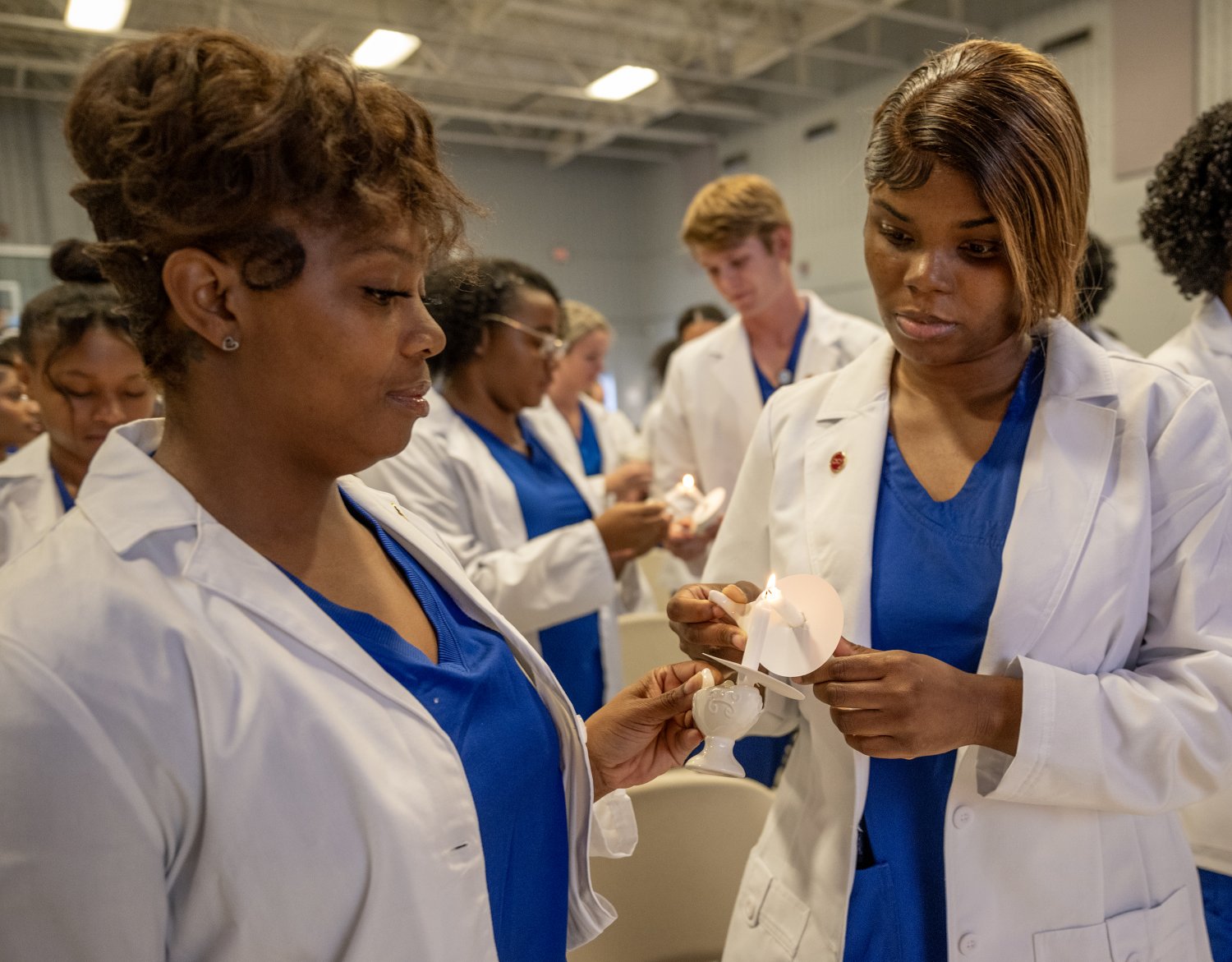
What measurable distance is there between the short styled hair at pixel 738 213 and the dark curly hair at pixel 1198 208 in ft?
4.62

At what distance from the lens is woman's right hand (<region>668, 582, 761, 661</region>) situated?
3.97 feet

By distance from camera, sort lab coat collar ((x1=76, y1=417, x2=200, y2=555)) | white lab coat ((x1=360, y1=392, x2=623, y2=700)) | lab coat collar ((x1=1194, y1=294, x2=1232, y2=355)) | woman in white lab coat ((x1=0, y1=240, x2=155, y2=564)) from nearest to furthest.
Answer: lab coat collar ((x1=76, y1=417, x2=200, y2=555))
lab coat collar ((x1=1194, y1=294, x2=1232, y2=355))
woman in white lab coat ((x1=0, y1=240, x2=155, y2=564))
white lab coat ((x1=360, y1=392, x2=623, y2=700))

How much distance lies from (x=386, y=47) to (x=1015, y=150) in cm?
805

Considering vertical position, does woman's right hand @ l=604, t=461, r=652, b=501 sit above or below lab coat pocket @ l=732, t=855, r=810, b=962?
above

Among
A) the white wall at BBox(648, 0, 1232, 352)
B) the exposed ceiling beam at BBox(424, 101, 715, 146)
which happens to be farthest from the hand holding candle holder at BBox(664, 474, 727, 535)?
the exposed ceiling beam at BBox(424, 101, 715, 146)

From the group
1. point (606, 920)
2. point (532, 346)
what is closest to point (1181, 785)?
point (606, 920)

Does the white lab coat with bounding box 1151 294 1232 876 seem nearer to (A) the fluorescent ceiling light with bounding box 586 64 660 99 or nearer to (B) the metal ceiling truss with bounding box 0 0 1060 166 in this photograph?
(B) the metal ceiling truss with bounding box 0 0 1060 166

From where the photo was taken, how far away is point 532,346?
2656 mm

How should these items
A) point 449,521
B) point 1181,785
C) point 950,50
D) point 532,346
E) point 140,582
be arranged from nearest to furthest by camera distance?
point 140,582, point 1181,785, point 950,50, point 449,521, point 532,346

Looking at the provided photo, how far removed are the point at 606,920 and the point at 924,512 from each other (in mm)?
695

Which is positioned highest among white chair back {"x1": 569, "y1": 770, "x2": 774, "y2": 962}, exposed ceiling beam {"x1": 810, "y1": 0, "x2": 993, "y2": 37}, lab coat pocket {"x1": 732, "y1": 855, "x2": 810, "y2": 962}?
exposed ceiling beam {"x1": 810, "y1": 0, "x2": 993, "y2": 37}

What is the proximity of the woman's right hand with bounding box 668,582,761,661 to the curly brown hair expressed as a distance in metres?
0.64

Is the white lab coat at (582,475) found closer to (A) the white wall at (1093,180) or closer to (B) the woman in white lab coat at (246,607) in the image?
(B) the woman in white lab coat at (246,607)

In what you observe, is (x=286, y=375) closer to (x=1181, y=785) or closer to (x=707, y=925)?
(x=1181, y=785)
